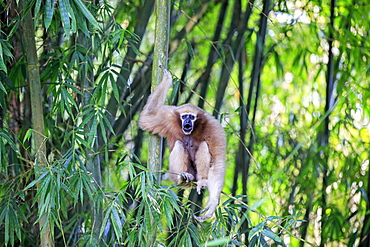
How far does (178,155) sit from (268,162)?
1.55 metres

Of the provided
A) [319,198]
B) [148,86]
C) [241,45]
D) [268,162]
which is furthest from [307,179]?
[148,86]

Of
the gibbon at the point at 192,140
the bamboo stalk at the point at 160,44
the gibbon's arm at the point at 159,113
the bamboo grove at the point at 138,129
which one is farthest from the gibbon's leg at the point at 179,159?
the bamboo stalk at the point at 160,44

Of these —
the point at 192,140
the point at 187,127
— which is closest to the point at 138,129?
the point at 192,140

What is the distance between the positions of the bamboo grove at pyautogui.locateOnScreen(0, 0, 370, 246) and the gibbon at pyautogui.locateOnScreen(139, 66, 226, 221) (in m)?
0.12

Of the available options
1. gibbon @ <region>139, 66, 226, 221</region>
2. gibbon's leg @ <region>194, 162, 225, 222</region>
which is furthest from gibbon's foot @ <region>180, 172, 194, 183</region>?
gibbon's leg @ <region>194, 162, 225, 222</region>

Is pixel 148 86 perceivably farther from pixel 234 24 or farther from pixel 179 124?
pixel 234 24

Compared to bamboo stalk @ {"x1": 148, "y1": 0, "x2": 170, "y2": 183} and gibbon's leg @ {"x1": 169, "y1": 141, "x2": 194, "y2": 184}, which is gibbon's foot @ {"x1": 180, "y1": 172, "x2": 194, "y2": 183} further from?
bamboo stalk @ {"x1": 148, "y1": 0, "x2": 170, "y2": 183}

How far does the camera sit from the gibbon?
9.75ft

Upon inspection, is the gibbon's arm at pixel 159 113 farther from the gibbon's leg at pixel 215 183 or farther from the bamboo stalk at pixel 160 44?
the gibbon's leg at pixel 215 183

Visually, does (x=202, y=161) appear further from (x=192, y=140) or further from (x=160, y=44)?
(x=160, y=44)

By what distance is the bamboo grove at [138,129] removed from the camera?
8.15ft

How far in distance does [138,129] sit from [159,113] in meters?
0.98

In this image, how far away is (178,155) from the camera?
131 inches

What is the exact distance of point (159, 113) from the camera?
3.03 m
